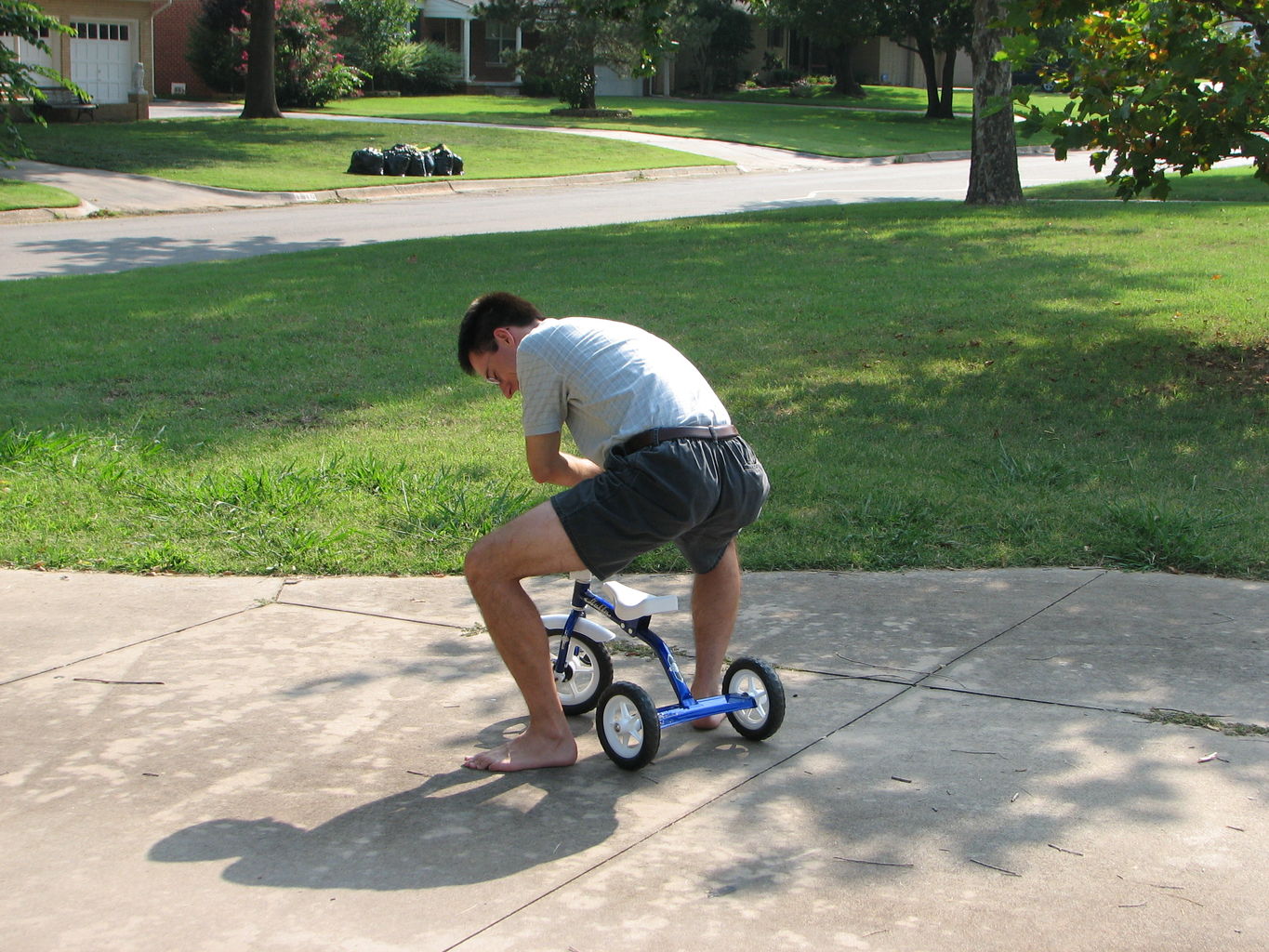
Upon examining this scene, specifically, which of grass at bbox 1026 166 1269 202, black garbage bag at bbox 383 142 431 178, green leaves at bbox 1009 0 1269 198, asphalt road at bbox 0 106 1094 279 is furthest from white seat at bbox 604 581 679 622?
black garbage bag at bbox 383 142 431 178

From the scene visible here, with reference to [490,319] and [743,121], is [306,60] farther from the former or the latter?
[490,319]

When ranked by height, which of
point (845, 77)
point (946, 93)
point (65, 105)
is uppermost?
point (845, 77)

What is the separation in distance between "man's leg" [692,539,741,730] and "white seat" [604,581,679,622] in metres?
0.19

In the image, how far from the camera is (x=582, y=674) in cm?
454

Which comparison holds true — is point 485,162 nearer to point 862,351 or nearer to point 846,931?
point 862,351

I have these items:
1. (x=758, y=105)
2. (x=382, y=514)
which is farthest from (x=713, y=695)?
(x=758, y=105)

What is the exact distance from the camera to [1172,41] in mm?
8180

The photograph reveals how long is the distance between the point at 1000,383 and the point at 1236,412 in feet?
4.74

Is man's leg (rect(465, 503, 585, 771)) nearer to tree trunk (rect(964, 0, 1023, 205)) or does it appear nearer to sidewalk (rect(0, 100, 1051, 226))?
tree trunk (rect(964, 0, 1023, 205))

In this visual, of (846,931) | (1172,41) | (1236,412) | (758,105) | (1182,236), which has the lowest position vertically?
(846,931)

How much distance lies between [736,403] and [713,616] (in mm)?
4486

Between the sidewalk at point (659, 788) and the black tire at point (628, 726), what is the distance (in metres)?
0.08

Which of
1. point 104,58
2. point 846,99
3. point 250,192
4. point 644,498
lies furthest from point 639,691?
point 846,99

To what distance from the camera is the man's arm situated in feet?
12.8
